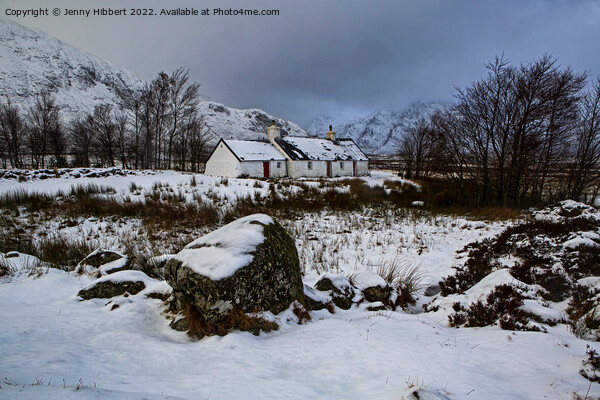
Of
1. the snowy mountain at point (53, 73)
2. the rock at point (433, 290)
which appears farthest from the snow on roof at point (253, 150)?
the snowy mountain at point (53, 73)

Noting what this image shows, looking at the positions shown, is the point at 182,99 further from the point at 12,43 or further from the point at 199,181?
the point at 12,43

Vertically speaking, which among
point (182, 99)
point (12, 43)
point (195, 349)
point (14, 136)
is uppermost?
point (12, 43)

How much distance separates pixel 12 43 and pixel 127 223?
20183 centimetres

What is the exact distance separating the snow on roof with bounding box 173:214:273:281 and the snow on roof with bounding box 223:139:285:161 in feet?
90.2

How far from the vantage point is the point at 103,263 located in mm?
5695

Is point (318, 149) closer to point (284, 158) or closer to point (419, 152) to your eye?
point (284, 158)

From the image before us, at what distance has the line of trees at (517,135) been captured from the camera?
15.0 m

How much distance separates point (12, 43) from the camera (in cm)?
13550

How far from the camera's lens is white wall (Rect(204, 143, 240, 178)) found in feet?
102

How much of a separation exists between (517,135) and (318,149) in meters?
25.3

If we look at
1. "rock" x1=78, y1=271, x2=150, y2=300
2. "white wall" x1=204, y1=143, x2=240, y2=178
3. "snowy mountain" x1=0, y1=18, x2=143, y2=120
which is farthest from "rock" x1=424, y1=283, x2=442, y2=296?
"snowy mountain" x1=0, y1=18, x2=143, y2=120

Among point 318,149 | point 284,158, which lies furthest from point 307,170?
point 318,149

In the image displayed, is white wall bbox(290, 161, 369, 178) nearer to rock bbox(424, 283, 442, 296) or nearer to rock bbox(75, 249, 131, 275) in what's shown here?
rock bbox(75, 249, 131, 275)

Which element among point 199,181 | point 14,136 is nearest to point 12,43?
point 14,136
